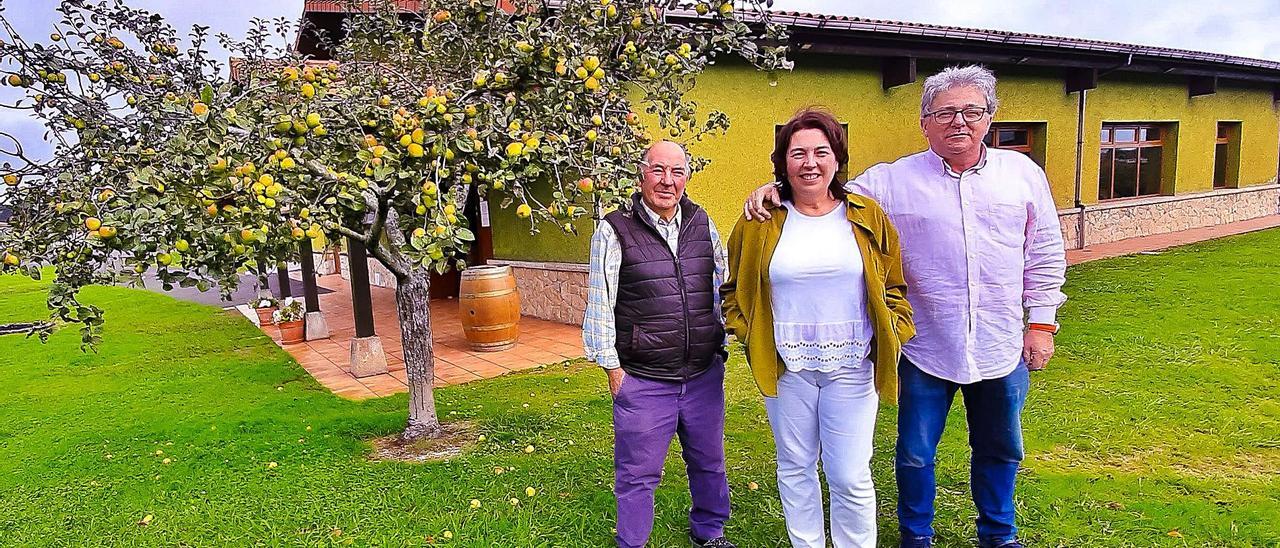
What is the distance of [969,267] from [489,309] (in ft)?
15.8

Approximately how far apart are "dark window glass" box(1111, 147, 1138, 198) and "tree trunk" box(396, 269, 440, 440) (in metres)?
11.8

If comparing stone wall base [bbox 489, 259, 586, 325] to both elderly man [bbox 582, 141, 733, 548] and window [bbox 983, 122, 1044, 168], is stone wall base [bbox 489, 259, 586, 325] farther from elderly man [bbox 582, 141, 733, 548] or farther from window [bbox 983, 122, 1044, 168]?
window [bbox 983, 122, 1044, 168]

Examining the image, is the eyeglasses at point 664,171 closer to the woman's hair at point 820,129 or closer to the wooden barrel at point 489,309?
the woman's hair at point 820,129

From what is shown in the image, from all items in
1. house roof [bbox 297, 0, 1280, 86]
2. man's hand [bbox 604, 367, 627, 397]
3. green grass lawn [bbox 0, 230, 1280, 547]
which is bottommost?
green grass lawn [bbox 0, 230, 1280, 547]

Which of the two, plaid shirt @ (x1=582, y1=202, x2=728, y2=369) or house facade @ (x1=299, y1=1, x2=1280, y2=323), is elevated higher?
house facade @ (x1=299, y1=1, x2=1280, y2=323)

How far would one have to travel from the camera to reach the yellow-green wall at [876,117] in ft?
24.0

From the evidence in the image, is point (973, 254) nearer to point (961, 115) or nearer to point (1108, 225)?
point (961, 115)

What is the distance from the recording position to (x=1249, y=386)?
4340mm

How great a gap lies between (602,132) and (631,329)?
42.2 inches

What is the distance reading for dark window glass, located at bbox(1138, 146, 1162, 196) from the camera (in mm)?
12164

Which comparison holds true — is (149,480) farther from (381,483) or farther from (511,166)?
(511,166)

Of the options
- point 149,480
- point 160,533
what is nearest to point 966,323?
point 160,533

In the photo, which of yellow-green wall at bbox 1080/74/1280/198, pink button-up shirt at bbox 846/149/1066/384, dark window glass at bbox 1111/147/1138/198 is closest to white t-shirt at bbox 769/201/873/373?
pink button-up shirt at bbox 846/149/1066/384

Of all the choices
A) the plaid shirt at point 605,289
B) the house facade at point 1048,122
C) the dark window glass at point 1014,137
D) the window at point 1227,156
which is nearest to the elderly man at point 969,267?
the plaid shirt at point 605,289
